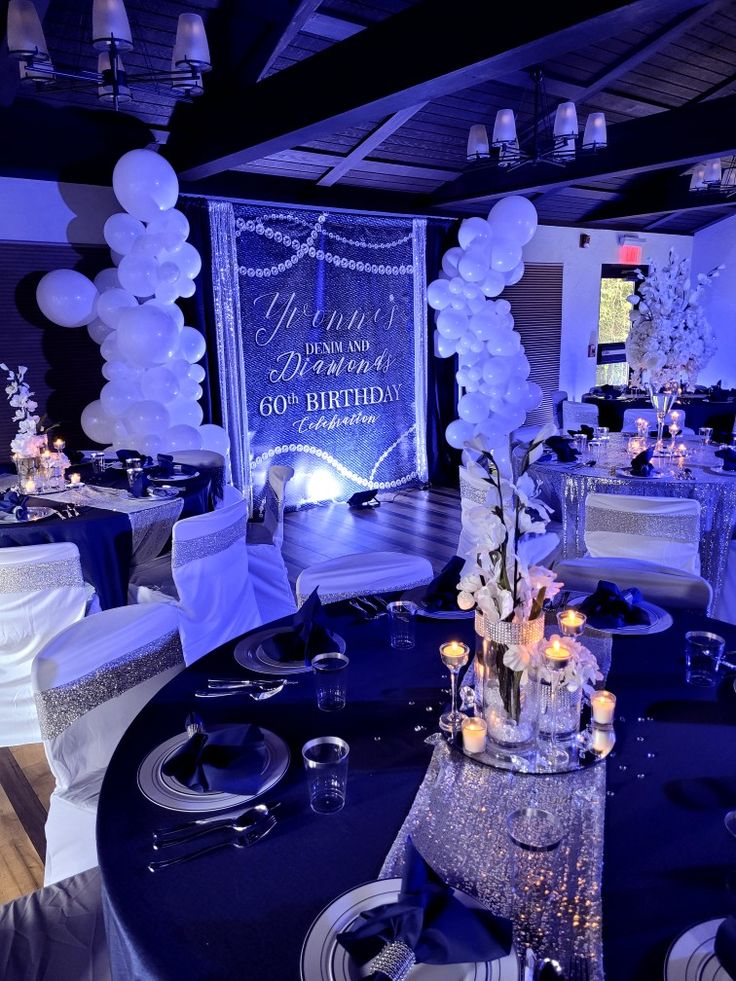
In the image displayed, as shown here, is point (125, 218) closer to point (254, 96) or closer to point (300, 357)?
point (254, 96)

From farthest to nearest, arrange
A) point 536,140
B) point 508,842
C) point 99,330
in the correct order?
point 99,330
point 536,140
point 508,842

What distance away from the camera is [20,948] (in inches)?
53.0

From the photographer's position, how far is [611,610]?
185 cm

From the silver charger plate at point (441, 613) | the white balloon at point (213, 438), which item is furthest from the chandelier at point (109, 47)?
→ the white balloon at point (213, 438)

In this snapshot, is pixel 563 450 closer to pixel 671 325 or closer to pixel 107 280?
pixel 671 325

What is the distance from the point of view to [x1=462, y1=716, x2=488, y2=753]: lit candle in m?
1.33

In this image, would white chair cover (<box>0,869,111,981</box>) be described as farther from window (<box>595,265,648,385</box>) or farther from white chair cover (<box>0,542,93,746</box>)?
window (<box>595,265,648,385</box>)

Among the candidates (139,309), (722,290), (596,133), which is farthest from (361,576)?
(722,290)

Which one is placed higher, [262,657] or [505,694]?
[505,694]

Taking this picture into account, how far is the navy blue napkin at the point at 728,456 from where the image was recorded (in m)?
3.71

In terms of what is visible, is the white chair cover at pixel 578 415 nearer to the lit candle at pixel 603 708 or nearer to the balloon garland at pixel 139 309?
the balloon garland at pixel 139 309

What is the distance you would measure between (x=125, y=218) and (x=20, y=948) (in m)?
4.23

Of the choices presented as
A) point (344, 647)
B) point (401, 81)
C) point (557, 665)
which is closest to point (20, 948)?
point (344, 647)

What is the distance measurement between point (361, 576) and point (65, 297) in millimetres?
3239
